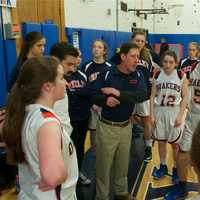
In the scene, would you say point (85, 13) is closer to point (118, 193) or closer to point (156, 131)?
point (156, 131)

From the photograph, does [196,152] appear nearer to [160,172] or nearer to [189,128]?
[189,128]

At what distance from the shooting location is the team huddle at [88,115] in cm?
163

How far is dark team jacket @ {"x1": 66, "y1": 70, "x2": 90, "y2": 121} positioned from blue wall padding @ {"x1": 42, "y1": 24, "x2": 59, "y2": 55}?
5.92 feet

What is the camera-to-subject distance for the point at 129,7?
11.6 meters

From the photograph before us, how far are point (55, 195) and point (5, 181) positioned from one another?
261 centimetres

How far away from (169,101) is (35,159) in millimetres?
2765

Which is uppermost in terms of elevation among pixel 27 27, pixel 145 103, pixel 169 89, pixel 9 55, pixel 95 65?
pixel 27 27

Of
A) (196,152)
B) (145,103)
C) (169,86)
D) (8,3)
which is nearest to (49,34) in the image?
(8,3)

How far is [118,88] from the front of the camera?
10.5ft

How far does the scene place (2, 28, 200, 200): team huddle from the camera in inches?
64.0

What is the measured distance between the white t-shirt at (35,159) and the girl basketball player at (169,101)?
8.07 ft

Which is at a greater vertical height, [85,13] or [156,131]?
[85,13]

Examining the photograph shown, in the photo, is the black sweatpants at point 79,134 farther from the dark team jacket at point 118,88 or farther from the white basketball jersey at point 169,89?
the white basketball jersey at point 169,89

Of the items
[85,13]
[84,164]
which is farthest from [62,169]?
[85,13]
